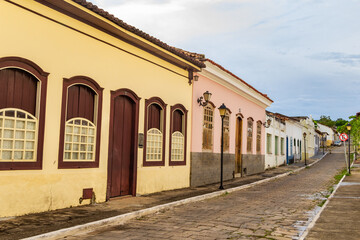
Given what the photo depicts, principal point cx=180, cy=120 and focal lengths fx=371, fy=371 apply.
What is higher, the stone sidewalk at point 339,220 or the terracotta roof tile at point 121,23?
the terracotta roof tile at point 121,23

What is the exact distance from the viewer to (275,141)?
26875 mm

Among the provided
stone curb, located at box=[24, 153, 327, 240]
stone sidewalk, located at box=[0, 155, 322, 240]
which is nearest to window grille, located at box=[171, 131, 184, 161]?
stone curb, located at box=[24, 153, 327, 240]

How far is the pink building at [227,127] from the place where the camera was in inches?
542

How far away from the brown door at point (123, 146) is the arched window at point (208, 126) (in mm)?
4683

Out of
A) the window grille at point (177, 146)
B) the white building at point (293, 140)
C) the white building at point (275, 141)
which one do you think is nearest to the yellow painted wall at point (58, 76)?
the window grille at point (177, 146)

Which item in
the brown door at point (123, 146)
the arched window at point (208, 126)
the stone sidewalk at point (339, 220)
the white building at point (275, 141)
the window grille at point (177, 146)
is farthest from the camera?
the white building at point (275, 141)

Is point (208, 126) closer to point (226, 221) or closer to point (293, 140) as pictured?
point (226, 221)

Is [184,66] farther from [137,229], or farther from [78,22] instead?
[137,229]

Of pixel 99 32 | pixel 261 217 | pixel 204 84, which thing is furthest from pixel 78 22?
pixel 204 84

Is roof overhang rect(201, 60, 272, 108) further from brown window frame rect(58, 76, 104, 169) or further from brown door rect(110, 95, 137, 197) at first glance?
brown window frame rect(58, 76, 104, 169)

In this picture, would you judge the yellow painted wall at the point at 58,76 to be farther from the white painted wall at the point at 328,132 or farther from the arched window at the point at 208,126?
the white painted wall at the point at 328,132

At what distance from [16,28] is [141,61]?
4.11 meters

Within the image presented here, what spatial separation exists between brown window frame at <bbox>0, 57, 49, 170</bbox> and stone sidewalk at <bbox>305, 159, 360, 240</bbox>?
16.5 feet

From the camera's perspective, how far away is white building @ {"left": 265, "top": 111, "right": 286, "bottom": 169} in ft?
81.3
